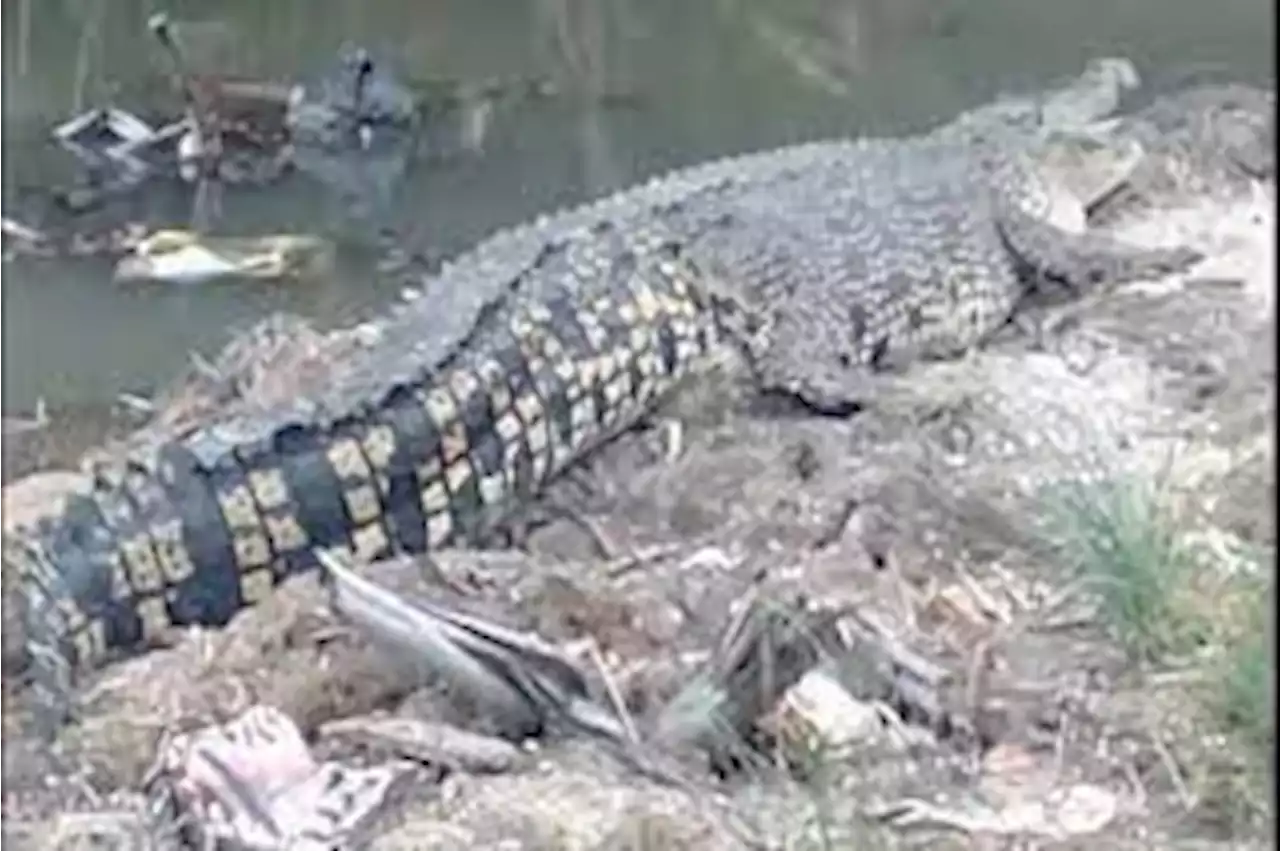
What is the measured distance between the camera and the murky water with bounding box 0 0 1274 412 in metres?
7.15

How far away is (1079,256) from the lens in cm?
647

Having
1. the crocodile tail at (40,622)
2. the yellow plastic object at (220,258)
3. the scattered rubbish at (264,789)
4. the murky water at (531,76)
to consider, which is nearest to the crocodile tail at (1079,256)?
the murky water at (531,76)

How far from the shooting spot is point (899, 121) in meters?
8.78

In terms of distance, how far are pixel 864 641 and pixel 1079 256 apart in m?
2.72

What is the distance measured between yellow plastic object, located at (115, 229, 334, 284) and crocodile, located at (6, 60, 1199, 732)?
4.54ft

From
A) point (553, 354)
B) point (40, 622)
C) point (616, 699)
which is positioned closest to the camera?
point (616, 699)

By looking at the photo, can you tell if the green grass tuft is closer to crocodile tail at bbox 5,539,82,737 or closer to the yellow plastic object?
crocodile tail at bbox 5,539,82,737

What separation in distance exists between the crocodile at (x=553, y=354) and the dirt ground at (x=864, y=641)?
93 millimetres

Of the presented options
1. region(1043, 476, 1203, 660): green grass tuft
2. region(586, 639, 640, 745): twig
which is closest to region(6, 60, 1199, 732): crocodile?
region(586, 639, 640, 745): twig

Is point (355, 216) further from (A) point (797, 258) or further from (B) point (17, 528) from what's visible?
(B) point (17, 528)

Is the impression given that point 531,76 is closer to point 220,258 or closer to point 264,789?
point 220,258

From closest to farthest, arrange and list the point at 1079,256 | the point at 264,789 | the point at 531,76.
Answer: the point at 264,789, the point at 1079,256, the point at 531,76

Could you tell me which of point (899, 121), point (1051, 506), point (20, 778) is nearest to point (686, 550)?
point (1051, 506)

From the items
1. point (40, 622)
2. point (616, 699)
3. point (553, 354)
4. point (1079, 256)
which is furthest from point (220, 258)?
point (616, 699)
